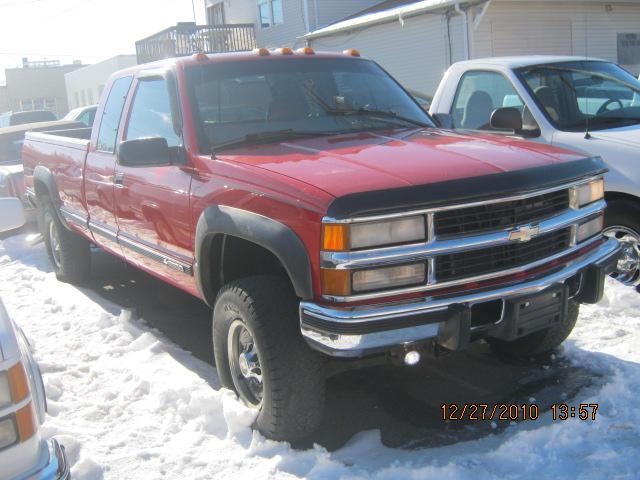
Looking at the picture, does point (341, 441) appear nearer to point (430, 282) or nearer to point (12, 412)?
point (430, 282)

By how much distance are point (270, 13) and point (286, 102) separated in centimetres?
1955

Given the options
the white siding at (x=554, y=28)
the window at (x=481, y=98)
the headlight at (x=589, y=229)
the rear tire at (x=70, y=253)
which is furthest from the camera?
the white siding at (x=554, y=28)

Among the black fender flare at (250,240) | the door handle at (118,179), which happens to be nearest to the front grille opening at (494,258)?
the black fender flare at (250,240)

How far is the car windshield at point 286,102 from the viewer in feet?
13.5

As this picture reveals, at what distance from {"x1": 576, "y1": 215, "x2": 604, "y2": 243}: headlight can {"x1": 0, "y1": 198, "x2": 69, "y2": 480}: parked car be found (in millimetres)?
2686

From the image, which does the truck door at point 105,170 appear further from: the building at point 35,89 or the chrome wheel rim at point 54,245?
the building at point 35,89

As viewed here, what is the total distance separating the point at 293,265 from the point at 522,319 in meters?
1.08

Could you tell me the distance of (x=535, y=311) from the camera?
3285mm

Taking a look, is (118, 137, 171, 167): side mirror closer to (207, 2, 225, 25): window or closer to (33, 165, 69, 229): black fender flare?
(33, 165, 69, 229): black fender flare

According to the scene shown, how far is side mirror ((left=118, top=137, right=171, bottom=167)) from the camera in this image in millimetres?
3920

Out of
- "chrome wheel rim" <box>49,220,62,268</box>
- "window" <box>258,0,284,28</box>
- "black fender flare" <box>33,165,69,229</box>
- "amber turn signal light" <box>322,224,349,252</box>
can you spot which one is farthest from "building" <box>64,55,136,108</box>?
"amber turn signal light" <box>322,224,349,252</box>

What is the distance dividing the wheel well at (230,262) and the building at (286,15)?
16882 mm

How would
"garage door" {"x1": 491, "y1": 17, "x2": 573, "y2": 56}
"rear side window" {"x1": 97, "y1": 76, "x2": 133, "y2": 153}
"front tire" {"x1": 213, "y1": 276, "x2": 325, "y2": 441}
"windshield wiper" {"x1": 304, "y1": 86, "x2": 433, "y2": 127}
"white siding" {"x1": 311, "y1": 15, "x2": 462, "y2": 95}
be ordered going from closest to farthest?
"front tire" {"x1": 213, "y1": 276, "x2": 325, "y2": 441} < "windshield wiper" {"x1": 304, "y1": 86, "x2": 433, "y2": 127} < "rear side window" {"x1": 97, "y1": 76, "x2": 133, "y2": 153} < "garage door" {"x1": 491, "y1": 17, "x2": 573, "y2": 56} < "white siding" {"x1": 311, "y1": 15, "x2": 462, "y2": 95}

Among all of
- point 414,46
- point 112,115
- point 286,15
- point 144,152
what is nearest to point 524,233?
point 144,152
